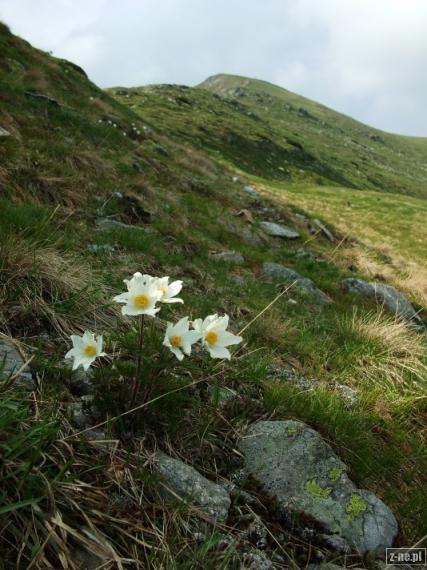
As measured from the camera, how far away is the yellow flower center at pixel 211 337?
222 cm

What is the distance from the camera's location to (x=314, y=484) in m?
2.50

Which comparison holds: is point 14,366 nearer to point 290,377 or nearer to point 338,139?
point 290,377

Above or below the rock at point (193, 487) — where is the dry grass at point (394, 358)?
above

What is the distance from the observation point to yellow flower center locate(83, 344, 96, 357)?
2186mm

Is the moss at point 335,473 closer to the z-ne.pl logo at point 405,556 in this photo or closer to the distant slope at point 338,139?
the z-ne.pl logo at point 405,556

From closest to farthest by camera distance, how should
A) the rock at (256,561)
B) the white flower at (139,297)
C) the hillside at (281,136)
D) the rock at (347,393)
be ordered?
the rock at (256,561)
the white flower at (139,297)
the rock at (347,393)
the hillside at (281,136)

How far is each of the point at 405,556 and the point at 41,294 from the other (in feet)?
9.51

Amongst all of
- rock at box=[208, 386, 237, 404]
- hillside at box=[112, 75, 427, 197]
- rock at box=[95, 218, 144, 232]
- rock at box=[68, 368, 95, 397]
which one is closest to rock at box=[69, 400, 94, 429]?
rock at box=[68, 368, 95, 397]


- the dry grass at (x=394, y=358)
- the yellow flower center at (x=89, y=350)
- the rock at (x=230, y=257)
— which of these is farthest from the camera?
the rock at (x=230, y=257)

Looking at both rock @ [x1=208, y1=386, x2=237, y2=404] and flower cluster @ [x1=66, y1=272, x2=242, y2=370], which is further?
rock @ [x1=208, y1=386, x2=237, y2=404]

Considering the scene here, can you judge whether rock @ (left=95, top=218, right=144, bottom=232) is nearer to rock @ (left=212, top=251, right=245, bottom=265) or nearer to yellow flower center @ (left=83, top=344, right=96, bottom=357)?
rock @ (left=212, top=251, right=245, bottom=265)

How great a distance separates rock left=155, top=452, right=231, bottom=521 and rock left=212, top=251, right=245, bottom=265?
20.3 ft

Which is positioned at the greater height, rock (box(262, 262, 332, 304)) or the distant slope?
the distant slope

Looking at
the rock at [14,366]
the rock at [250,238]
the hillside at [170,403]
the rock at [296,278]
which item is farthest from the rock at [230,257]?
the rock at [14,366]
